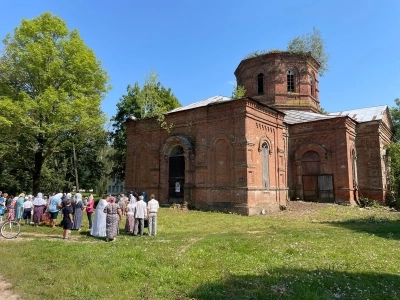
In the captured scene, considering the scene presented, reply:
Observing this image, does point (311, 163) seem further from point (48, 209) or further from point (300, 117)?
point (48, 209)

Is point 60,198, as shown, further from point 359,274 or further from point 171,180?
point 359,274

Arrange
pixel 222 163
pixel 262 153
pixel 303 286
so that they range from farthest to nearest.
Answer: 1. pixel 262 153
2. pixel 222 163
3. pixel 303 286

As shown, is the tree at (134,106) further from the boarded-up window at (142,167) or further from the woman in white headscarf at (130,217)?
the woman in white headscarf at (130,217)

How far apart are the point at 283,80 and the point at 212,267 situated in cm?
2373

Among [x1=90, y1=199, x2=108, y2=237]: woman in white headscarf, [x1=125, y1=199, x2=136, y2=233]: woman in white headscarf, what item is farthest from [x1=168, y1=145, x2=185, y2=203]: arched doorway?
[x1=90, y1=199, x2=108, y2=237]: woman in white headscarf

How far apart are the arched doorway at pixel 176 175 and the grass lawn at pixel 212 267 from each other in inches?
396

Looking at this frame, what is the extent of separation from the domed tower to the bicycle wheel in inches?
865

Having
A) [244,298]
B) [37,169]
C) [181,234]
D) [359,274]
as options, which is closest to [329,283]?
[359,274]

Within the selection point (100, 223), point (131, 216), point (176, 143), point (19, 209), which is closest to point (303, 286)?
point (131, 216)

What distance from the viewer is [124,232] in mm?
12203

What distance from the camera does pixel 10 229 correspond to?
11.1 metres

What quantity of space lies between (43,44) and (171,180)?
1249 centimetres

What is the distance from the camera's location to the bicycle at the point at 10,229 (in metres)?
10.7

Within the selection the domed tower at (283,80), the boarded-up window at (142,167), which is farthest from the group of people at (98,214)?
the domed tower at (283,80)
